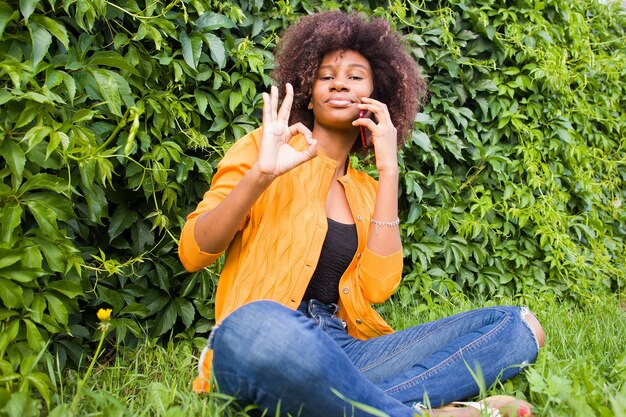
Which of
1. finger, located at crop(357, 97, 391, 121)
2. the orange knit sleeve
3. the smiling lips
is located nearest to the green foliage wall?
the orange knit sleeve

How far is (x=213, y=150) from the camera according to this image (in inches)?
95.3

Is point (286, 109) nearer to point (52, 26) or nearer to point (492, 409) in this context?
point (52, 26)

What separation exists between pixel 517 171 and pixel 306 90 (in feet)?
5.64

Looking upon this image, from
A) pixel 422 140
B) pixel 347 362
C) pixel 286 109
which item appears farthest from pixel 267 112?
pixel 422 140

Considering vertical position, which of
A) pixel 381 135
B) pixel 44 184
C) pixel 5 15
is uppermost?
pixel 5 15

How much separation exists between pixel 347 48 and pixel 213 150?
0.68 metres

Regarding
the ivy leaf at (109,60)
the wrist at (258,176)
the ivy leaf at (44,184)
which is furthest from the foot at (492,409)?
the ivy leaf at (109,60)

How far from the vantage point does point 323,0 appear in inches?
107

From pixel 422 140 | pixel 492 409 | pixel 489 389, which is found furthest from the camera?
pixel 422 140

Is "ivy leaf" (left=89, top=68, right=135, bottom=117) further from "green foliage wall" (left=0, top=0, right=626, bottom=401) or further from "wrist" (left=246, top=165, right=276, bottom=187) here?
"wrist" (left=246, top=165, right=276, bottom=187)

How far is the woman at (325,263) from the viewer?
133cm

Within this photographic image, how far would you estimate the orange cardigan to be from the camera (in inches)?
68.7

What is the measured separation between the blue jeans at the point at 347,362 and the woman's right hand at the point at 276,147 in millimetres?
414

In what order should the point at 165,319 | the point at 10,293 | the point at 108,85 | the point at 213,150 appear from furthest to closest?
the point at 213,150, the point at 165,319, the point at 108,85, the point at 10,293
